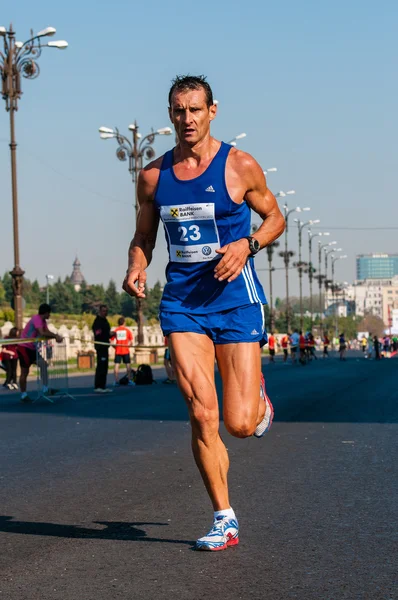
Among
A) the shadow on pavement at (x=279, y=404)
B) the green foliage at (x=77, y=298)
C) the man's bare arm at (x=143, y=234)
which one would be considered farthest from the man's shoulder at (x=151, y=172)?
the green foliage at (x=77, y=298)

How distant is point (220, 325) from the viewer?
579 cm

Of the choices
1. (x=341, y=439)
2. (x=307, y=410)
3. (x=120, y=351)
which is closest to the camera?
(x=341, y=439)

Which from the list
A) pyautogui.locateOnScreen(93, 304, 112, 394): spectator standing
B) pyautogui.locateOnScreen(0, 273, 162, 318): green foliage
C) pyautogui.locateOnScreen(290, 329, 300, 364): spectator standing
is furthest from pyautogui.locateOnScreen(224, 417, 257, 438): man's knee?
pyautogui.locateOnScreen(0, 273, 162, 318): green foliage

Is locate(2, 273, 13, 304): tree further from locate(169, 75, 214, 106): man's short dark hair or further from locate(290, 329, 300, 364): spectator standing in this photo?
locate(169, 75, 214, 106): man's short dark hair

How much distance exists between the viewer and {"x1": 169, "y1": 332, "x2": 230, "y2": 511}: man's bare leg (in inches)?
223

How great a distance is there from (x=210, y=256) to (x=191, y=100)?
787 mm

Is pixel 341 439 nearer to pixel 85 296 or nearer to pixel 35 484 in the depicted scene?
pixel 35 484

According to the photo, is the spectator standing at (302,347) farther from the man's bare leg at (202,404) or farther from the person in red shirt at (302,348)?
the man's bare leg at (202,404)

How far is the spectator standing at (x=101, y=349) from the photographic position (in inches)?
949

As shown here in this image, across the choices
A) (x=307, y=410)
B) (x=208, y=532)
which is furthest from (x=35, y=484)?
(x=307, y=410)

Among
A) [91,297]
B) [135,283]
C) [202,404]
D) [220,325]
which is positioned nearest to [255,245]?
[220,325]

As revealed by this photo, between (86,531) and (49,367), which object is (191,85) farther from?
(49,367)

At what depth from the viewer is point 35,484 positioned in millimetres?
8258

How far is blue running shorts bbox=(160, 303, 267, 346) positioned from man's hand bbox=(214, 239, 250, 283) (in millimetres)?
256
